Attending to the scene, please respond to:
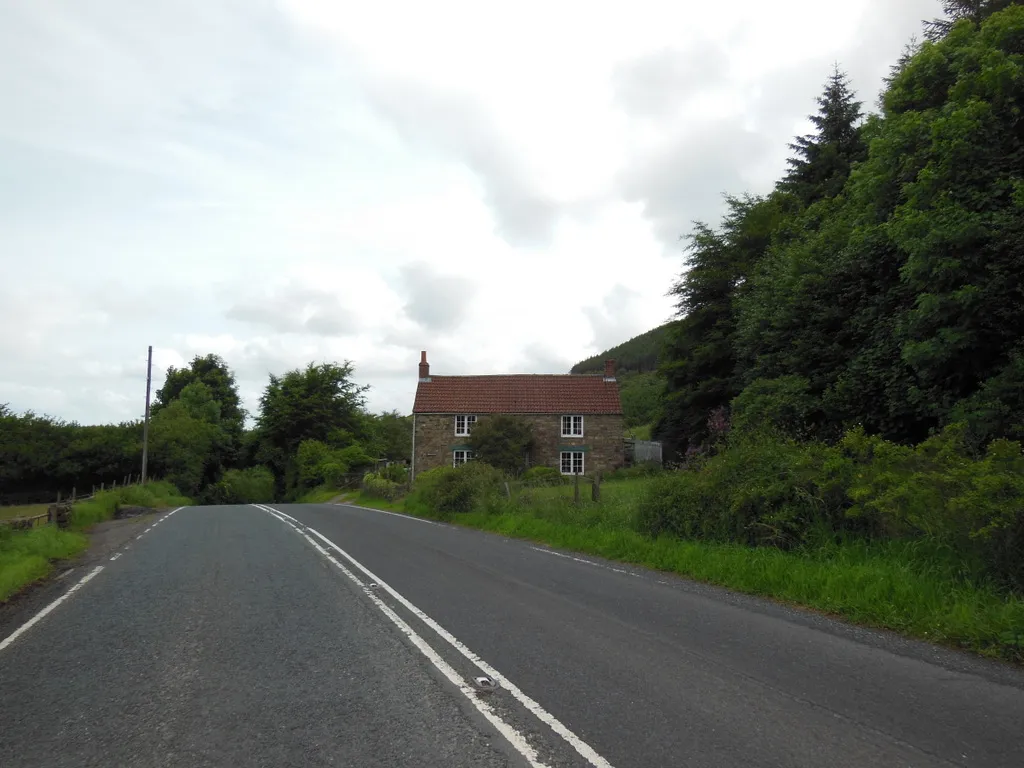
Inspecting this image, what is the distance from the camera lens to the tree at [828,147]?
38.4 meters

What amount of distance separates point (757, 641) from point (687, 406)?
36905mm

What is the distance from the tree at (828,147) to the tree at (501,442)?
2054 centimetres

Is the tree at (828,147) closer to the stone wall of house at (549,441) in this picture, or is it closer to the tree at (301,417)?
the stone wall of house at (549,441)

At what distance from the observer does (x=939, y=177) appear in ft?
59.0

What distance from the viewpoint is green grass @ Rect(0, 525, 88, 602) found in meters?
11.2

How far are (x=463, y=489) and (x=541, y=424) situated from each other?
23.3 metres

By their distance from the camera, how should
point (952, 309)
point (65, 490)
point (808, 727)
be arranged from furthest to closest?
point (65, 490) < point (952, 309) < point (808, 727)

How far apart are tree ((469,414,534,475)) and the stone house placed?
1577mm

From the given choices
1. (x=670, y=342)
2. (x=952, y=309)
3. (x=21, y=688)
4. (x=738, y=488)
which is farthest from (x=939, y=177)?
(x=670, y=342)

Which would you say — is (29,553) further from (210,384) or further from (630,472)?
(210,384)

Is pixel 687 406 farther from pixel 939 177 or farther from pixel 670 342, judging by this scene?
pixel 939 177

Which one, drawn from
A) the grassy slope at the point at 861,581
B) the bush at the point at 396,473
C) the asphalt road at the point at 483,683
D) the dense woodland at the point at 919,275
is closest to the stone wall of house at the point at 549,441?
the bush at the point at 396,473

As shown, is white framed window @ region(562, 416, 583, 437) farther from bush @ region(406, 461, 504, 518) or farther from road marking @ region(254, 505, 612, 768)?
road marking @ region(254, 505, 612, 768)

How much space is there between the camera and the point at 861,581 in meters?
8.81
